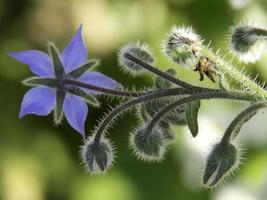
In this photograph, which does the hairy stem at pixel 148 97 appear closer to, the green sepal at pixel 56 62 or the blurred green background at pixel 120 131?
the green sepal at pixel 56 62

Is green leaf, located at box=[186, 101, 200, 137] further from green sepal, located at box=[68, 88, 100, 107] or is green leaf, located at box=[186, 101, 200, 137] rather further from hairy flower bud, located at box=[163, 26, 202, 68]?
green sepal, located at box=[68, 88, 100, 107]

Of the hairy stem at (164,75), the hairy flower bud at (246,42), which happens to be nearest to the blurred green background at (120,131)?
the hairy flower bud at (246,42)

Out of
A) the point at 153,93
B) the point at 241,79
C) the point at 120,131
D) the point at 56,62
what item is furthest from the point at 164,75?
the point at 120,131

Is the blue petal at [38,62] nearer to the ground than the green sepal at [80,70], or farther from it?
nearer to the ground

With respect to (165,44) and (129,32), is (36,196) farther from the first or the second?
(165,44)

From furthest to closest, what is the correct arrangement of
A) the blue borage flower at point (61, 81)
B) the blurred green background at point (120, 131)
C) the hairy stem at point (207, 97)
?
the blurred green background at point (120, 131), the blue borage flower at point (61, 81), the hairy stem at point (207, 97)

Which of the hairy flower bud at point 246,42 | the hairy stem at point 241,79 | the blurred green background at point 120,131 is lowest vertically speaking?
the blurred green background at point 120,131

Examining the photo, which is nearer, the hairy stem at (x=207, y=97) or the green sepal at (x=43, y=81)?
the hairy stem at (x=207, y=97)

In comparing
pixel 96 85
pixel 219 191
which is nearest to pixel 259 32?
pixel 96 85
